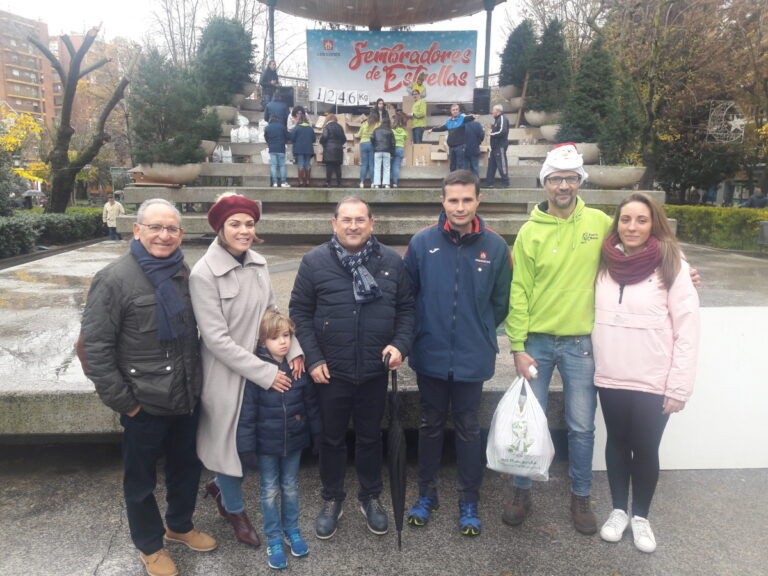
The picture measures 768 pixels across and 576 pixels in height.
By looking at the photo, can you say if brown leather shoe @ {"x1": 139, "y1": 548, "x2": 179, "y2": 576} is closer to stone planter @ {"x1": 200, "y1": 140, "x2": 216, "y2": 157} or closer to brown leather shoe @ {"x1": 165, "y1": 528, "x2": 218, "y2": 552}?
brown leather shoe @ {"x1": 165, "y1": 528, "x2": 218, "y2": 552}

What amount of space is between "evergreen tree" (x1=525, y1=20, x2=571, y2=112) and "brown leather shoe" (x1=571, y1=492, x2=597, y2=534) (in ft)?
47.0

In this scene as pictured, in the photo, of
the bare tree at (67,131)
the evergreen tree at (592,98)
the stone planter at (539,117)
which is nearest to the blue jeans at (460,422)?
the evergreen tree at (592,98)

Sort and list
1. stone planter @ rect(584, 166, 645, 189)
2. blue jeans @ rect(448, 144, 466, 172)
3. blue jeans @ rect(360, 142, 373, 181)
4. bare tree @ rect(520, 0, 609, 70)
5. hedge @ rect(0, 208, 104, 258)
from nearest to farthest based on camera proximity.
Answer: stone planter @ rect(584, 166, 645, 189) < blue jeans @ rect(448, 144, 466, 172) < blue jeans @ rect(360, 142, 373, 181) < hedge @ rect(0, 208, 104, 258) < bare tree @ rect(520, 0, 609, 70)

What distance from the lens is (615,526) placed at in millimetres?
2959

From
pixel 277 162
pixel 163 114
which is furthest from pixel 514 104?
pixel 163 114

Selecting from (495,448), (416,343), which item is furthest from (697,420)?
(416,343)

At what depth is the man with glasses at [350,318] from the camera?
2771 mm

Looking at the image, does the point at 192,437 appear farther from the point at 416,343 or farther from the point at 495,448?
the point at 495,448

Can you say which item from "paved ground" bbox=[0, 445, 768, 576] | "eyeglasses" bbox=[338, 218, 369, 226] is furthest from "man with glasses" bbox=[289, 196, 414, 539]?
"paved ground" bbox=[0, 445, 768, 576]

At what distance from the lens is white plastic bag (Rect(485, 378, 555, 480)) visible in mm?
2842

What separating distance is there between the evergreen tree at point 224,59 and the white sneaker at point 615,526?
16313 millimetres

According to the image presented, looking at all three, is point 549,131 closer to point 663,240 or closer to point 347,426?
point 663,240

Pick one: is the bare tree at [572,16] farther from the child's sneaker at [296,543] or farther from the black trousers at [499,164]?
the child's sneaker at [296,543]

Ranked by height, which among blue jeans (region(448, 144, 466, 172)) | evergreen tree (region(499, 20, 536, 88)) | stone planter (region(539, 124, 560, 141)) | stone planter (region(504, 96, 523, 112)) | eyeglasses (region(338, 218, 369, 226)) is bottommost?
eyeglasses (region(338, 218, 369, 226))
